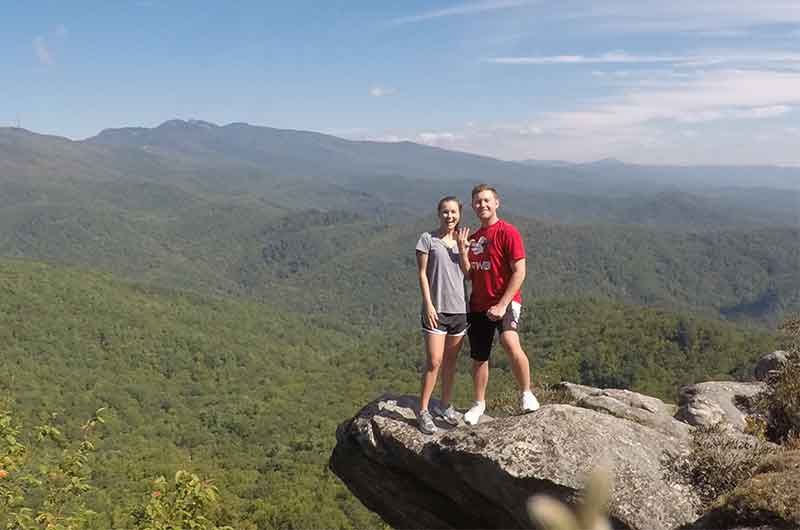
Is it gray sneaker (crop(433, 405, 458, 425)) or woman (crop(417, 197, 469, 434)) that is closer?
woman (crop(417, 197, 469, 434))

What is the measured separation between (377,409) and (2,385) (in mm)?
117042

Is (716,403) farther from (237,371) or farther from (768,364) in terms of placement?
(237,371)

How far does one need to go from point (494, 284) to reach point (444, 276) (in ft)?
2.80

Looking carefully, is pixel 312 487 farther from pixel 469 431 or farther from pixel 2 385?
pixel 2 385

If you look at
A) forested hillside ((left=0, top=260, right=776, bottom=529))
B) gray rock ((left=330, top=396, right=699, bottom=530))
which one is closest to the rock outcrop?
gray rock ((left=330, top=396, right=699, bottom=530))

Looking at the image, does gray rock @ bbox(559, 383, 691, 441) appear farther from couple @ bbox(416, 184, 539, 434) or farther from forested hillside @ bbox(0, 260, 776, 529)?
forested hillside @ bbox(0, 260, 776, 529)

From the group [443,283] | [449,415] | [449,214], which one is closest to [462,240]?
Result: [449,214]

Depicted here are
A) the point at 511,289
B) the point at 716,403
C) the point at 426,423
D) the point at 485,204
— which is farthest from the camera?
the point at 716,403

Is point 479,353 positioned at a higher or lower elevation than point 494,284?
lower

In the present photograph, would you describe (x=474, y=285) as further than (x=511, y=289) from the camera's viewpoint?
Yes

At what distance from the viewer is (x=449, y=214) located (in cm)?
949

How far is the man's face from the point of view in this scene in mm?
9305

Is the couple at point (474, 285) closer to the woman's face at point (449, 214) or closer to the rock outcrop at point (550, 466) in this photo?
the woman's face at point (449, 214)

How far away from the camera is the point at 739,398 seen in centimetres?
1398
